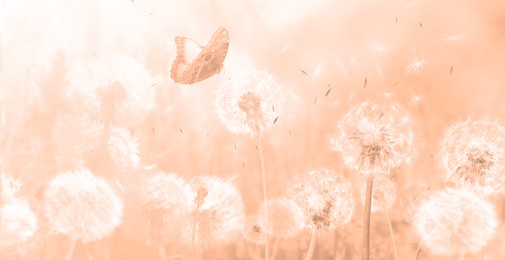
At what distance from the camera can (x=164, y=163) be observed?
154 cm

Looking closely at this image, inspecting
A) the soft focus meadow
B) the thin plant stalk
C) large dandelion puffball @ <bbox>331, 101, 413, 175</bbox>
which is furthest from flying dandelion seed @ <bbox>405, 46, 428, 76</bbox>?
the thin plant stalk

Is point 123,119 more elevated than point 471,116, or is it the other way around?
point 471,116

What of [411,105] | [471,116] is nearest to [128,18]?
[411,105]

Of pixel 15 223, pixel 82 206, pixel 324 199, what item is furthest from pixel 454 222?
pixel 15 223

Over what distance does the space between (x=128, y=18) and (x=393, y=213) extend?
1008 millimetres

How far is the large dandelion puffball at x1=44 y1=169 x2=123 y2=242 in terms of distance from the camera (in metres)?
1.41

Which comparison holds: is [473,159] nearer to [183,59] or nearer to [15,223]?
[183,59]

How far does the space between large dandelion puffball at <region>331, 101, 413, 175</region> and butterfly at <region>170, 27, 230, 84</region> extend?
0.43 metres

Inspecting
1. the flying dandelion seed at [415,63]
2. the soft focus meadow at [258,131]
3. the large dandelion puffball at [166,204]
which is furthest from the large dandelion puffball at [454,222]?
the large dandelion puffball at [166,204]

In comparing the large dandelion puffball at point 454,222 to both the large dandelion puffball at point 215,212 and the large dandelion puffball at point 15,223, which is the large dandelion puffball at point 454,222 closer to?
the large dandelion puffball at point 215,212

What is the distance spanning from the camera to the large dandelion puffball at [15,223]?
1.47 meters

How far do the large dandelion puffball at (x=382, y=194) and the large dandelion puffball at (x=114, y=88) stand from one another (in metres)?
0.72

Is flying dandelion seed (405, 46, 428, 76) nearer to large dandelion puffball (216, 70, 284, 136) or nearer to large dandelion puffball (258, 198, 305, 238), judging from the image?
large dandelion puffball (216, 70, 284, 136)

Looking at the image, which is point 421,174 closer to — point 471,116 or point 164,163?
point 471,116
